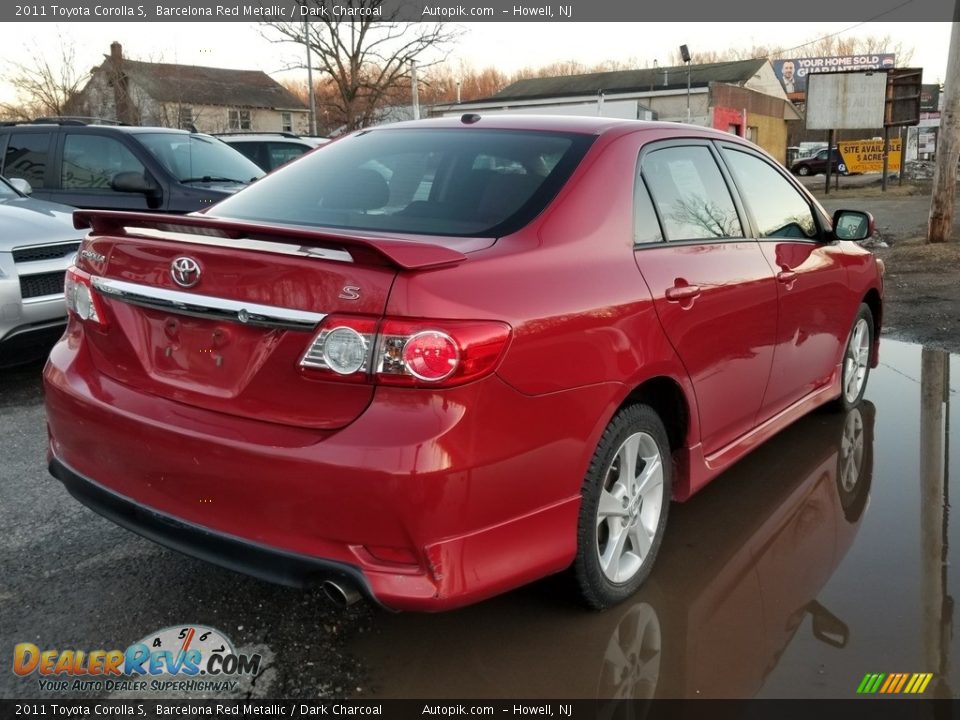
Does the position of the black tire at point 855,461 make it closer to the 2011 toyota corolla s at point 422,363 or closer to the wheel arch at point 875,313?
the wheel arch at point 875,313

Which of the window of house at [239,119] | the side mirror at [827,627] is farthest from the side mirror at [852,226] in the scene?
the window of house at [239,119]

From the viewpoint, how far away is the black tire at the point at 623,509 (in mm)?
2773

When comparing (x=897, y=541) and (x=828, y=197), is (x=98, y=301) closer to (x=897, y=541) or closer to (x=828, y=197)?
(x=897, y=541)

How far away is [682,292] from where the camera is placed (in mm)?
3195

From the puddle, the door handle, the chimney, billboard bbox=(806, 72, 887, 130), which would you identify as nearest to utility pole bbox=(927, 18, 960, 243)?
the puddle

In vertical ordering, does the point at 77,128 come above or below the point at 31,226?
above

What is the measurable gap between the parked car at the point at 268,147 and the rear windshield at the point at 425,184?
10142mm

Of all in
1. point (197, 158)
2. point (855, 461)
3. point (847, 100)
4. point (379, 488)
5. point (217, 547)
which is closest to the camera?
point (379, 488)

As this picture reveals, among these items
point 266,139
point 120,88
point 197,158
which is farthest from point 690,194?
point 120,88

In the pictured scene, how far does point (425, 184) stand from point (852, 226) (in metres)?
2.67

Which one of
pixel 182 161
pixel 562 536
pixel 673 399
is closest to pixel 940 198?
pixel 182 161

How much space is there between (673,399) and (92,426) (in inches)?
78.5

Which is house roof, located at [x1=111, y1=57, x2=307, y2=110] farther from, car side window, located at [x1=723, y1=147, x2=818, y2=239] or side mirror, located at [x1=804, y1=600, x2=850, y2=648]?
side mirror, located at [x1=804, y1=600, x2=850, y2=648]

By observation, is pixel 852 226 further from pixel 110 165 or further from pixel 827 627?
pixel 110 165
